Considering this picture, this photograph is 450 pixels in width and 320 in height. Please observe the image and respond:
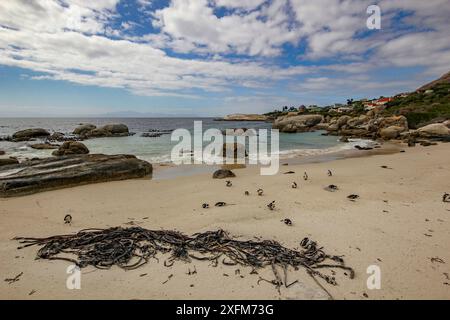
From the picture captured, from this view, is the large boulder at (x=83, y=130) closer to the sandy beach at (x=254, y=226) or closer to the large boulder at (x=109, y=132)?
the large boulder at (x=109, y=132)

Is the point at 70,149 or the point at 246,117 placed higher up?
the point at 246,117

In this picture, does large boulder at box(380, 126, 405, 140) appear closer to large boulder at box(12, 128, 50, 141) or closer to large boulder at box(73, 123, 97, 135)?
large boulder at box(73, 123, 97, 135)

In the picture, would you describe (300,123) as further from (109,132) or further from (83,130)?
(83,130)

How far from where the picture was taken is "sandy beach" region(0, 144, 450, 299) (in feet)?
11.8

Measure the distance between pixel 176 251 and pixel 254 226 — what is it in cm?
199

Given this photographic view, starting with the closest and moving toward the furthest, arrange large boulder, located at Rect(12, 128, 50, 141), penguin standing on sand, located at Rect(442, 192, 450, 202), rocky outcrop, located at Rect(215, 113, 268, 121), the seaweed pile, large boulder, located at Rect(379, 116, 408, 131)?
the seaweed pile → penguin standing on sand, located at Rect(442, 192, 450, 202) → large boulder, located at Rect(379, 116, 408, 131) → large boulder, located at Rect(12, 128, 50, 141) → rocky outcrop, located at Rect(215, 113, 268, 121)

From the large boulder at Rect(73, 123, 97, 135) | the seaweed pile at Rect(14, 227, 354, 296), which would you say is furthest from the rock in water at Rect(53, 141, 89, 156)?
the large boulder at Rect(73, 123, 97, 135)

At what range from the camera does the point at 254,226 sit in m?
5.81

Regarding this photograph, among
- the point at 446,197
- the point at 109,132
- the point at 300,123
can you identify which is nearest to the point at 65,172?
the point at 446,197

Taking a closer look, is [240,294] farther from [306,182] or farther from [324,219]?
[306,182]

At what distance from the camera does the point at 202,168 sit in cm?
1510

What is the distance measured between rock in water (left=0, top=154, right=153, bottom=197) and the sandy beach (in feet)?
2.02
